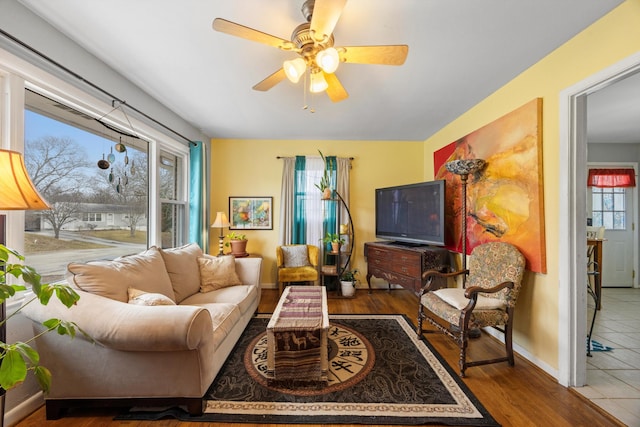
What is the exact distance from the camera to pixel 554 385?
6.19 ft

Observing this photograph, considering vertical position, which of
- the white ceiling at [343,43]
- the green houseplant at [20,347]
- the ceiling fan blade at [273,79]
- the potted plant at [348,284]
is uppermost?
the white ceiling at [343,43]

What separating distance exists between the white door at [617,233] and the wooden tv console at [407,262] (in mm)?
3293

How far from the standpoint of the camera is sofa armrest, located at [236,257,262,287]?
9.86 ft

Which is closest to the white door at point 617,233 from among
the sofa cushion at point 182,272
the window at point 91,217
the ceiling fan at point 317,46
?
the ceiling fan at point 317,46

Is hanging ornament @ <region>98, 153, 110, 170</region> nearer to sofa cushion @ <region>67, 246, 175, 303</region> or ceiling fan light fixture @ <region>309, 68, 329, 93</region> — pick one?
sofa cushion @ <region>67, 246, 175, 303</region>

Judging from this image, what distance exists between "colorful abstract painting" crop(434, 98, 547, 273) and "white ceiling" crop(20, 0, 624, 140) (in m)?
0.45

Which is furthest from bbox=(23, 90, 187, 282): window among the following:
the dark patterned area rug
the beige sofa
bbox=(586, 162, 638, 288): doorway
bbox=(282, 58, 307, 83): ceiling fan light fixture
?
bbox=(586, 162, 638, 288): doorway

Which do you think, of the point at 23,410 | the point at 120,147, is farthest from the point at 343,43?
the point at 23,410

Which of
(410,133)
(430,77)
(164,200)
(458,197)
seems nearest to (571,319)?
(458,197)

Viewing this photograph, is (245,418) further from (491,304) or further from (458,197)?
(458,197)

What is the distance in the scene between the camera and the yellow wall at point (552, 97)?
1.58m

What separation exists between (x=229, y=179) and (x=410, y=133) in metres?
3.02

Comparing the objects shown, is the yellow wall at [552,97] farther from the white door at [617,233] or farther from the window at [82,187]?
the window at [82,187]

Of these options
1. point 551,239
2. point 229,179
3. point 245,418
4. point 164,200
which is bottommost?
point 245,418
